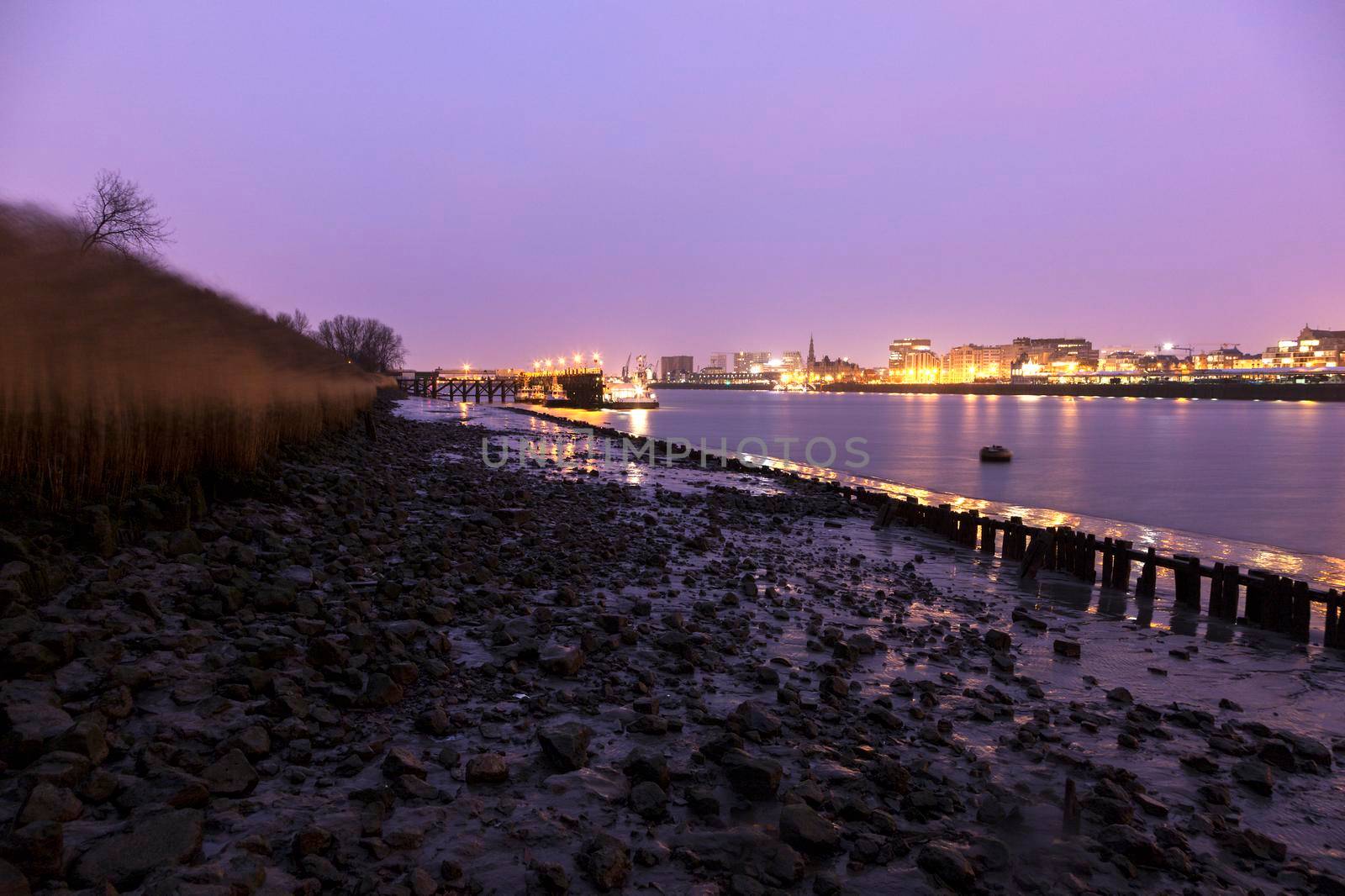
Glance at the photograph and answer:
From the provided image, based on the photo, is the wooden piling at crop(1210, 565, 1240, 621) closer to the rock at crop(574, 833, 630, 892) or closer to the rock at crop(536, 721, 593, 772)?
the rock at crop(536, 721, 593, 772)

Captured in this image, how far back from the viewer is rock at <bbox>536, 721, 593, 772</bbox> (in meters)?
5.34

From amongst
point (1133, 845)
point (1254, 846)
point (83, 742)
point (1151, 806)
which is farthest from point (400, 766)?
point (1254, 846)

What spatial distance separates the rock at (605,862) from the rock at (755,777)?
3.62 ft

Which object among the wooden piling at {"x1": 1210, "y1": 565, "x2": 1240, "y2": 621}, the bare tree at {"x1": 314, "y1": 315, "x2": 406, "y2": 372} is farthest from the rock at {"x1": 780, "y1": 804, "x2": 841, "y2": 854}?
the bare tree at {"x1": 314, "y1": 315, "x2": 406, "y2": 372}

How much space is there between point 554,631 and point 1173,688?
7.12 meters

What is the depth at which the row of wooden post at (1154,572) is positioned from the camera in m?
10.9

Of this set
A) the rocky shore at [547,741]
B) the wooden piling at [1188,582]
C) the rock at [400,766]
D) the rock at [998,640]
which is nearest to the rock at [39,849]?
the rocky shore at [547,741]

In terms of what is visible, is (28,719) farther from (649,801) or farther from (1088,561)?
(1088,561)

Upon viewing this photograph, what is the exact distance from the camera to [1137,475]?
42.2m

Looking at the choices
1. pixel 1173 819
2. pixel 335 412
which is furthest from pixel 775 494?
pixel 1173 819

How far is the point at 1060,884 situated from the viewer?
178 inches

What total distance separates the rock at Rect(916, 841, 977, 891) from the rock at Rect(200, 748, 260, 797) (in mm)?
4164

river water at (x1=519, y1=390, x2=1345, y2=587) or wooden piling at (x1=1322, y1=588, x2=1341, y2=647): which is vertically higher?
wooden piling at (x1=1322, y1=588, x2=1341, y2=647)

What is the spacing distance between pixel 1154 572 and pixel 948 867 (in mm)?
10960
